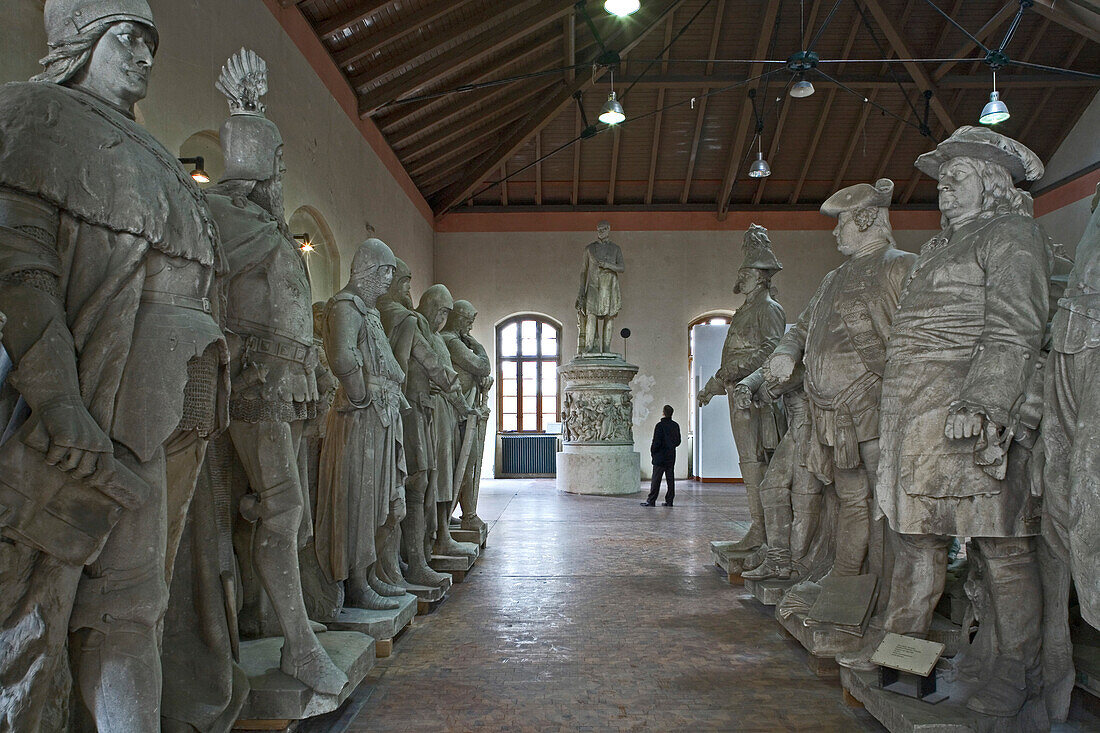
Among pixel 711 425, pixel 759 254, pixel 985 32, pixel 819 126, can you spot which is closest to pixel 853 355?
pixel 759 254

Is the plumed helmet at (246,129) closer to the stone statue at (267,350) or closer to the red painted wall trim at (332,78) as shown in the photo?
the stone statue at (267,350)

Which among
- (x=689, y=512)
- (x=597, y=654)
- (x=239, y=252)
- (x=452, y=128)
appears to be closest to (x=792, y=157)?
(x=452, y=128)

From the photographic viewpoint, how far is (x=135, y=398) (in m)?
1.75

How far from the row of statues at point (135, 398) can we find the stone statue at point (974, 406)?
203 centimetres

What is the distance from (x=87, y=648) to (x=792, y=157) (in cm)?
1499

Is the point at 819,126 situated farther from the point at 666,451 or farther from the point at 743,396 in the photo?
the point at 743,396

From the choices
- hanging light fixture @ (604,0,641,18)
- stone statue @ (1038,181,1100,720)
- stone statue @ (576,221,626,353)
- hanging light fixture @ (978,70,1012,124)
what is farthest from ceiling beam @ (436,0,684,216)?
stone statue @ (1038,181,1100,720)

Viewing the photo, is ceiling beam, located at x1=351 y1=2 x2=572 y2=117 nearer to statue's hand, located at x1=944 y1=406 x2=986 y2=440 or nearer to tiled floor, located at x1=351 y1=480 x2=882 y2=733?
tiled floor, located at x1=351 y1=480 x2=882 y2=733

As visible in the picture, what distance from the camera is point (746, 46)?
1267 cm

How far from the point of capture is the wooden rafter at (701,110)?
11.9m

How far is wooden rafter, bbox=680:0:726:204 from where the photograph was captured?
11945 mm

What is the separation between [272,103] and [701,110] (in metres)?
8.79

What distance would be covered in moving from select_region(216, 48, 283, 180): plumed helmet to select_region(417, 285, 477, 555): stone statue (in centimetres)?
216

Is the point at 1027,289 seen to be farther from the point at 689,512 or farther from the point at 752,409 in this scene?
the point at 689,512
